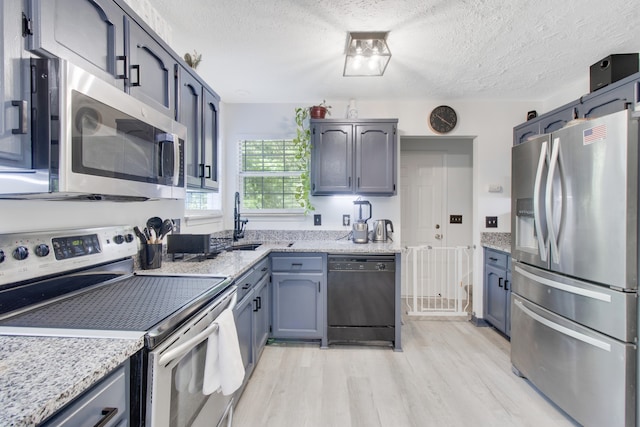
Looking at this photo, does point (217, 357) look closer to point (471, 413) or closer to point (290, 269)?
point (290, 269)

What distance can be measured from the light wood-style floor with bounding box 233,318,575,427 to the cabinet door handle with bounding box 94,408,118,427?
121 cm

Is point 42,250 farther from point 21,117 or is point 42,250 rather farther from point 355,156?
point 355,156

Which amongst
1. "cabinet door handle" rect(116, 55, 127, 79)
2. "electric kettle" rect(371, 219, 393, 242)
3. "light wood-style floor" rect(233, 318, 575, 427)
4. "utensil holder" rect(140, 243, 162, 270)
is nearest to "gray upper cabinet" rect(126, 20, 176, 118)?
"cabinet door handle" rect(116, 55, 127, 79)

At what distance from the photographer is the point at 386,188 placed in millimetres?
2852

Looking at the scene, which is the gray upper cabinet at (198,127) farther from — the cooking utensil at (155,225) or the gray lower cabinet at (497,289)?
the gray lower cabinet at (497,289)

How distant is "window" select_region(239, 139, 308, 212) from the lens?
3.21 metres

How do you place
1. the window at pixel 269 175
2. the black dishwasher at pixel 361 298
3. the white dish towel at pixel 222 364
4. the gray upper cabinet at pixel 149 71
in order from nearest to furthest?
the white dish towel at pixel 222 364, the gray upper cabinet at pixel 149 71, the black dishwasher at pixel 361 298, the window at pixel 269 175

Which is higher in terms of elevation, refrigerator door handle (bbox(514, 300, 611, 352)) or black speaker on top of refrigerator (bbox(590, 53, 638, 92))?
black speaker on top of refrigerator (bbox(590, 53, 638, 92))

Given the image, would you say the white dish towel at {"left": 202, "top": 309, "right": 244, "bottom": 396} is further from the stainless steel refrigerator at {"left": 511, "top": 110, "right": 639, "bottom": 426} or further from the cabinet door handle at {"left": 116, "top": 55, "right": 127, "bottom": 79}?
the stainless steel refrigerator at {"left": 511, "top": 110, "right": 639, "bottom": 426}

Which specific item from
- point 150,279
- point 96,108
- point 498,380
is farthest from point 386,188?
point 96,108

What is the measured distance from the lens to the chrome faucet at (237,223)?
306cm

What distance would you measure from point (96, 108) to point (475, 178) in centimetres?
Answer: 331

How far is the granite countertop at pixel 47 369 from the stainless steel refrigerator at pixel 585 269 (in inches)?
79.5

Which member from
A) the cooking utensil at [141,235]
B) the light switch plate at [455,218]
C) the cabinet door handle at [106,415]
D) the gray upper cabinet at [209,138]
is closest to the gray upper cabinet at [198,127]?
the gray upper cabinet at [209,138]
